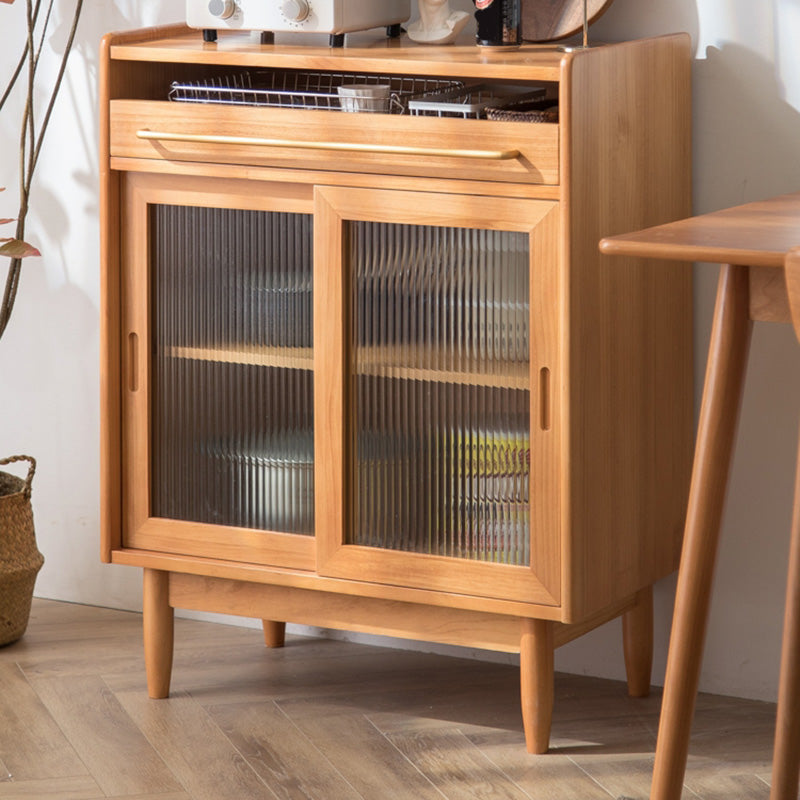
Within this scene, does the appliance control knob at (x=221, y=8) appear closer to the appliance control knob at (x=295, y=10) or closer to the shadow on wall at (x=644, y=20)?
the appliance control knob at (x=295, y=10)

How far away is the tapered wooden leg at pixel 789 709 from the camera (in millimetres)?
2113

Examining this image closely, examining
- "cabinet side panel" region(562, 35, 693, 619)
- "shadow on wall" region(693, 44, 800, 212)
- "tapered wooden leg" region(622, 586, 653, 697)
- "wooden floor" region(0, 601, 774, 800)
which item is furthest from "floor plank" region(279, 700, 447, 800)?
"shadow on wall" region(693, 44, 800, 212)

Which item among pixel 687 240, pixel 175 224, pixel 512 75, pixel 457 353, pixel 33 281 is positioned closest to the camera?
pixel 687 240

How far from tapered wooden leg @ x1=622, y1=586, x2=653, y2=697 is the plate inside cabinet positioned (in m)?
0.99

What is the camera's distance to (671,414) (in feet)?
8.75

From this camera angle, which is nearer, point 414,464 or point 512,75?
point 512,75

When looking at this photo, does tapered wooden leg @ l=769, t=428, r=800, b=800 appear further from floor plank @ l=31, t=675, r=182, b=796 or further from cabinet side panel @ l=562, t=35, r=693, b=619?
floor plank @ l=31, t=675, r=182, b=796

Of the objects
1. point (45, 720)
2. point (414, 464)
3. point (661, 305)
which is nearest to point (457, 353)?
point (414, 464)

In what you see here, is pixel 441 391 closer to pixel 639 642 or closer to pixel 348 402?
pixel 348 402

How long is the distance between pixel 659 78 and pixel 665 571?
2.82ft

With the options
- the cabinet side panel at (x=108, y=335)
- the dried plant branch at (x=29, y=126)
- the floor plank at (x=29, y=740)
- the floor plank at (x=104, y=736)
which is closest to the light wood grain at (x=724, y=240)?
the cabinet side panel at (x=108, y=335)

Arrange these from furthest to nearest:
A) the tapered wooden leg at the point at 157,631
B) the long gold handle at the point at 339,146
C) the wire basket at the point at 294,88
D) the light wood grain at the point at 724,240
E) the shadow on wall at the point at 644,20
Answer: the tapered wooden leg at the point at 157,631
the shadow on wall at the point at 644,20
the wire basket at the point at 294,88
the long gold handle at the point at 339,146
the light wood grain at the point at 724,240

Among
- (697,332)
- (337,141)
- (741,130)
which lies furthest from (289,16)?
(697,332)

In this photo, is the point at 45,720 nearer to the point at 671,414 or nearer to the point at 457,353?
the point at 457,353
